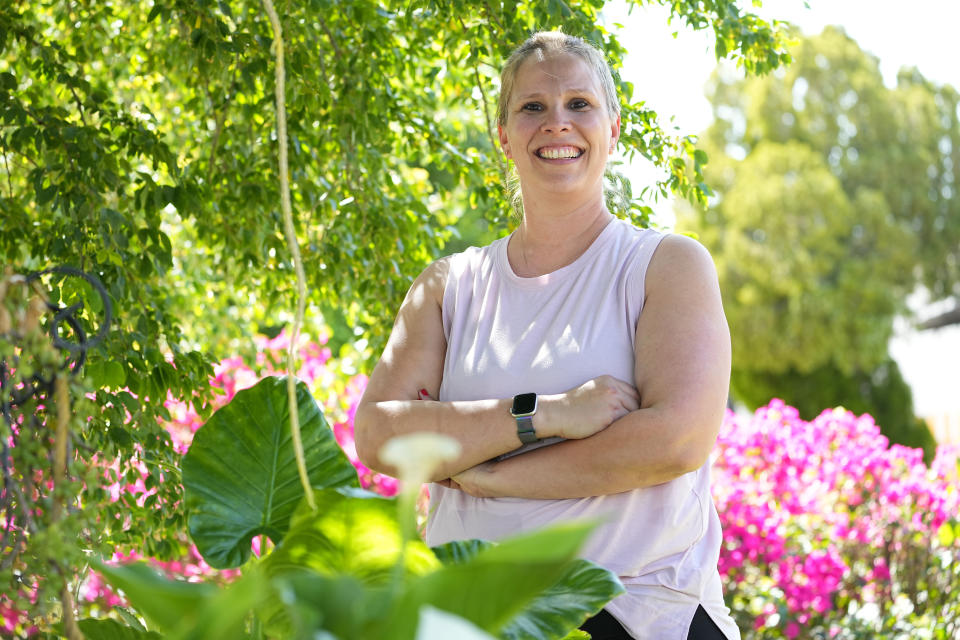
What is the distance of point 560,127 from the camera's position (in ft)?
6.51

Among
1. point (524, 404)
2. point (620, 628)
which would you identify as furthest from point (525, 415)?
point (620, 628)

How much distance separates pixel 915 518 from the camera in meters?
4.66

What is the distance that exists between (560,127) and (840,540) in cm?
336

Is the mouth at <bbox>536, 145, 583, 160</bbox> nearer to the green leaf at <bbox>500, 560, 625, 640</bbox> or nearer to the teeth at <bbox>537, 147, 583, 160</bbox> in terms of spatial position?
the teeth at <bbox>537, 147, 583, 160</bbox>

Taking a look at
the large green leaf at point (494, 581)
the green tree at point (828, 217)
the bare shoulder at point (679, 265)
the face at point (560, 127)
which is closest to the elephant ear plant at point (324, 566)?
the large green leaf at point (494, 581)

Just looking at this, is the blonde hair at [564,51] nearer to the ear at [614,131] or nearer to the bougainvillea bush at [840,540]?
the ear at [614,131]

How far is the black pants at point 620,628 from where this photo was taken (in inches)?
65.2

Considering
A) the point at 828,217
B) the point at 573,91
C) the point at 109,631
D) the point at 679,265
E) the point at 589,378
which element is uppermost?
the point at 828,217

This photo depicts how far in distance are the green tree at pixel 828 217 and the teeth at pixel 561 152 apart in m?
16.6

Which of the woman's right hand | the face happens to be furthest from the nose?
the woman's right hand

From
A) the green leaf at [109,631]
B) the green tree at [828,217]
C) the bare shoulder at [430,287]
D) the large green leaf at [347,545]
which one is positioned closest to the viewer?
the large green leaf at [347,545]

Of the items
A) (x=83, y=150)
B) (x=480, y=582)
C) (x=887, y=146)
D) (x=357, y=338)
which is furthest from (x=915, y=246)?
(x=480, y=582)

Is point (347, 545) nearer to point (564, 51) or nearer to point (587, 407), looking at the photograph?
point (587, 407)

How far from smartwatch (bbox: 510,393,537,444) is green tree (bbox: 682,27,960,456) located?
16.8 m
